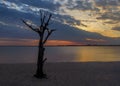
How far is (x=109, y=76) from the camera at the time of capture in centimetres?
2075

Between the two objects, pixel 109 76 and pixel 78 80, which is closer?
pixel 78 80

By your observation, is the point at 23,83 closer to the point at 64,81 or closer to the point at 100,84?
the point at 64,81

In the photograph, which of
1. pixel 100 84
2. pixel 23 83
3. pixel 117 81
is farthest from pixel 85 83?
pixel 23 83

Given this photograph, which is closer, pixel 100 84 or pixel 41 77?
pixel 100 84

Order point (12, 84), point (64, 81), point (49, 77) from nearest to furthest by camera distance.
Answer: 1. point (12, 84)
2. point (64, 81)
3. point (49, 77)

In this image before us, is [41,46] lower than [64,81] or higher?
higher

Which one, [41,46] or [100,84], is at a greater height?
[41,46]

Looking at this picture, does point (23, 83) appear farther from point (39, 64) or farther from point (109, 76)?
point (109, 76)

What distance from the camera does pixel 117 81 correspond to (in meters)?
18.6

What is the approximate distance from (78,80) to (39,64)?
2.43 metres

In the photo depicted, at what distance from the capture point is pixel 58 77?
1980 centimetres

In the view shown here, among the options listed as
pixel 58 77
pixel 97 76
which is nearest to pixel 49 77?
pixel 58 77

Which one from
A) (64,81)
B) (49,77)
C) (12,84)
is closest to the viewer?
(12,84)

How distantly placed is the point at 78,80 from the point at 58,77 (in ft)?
4.88
